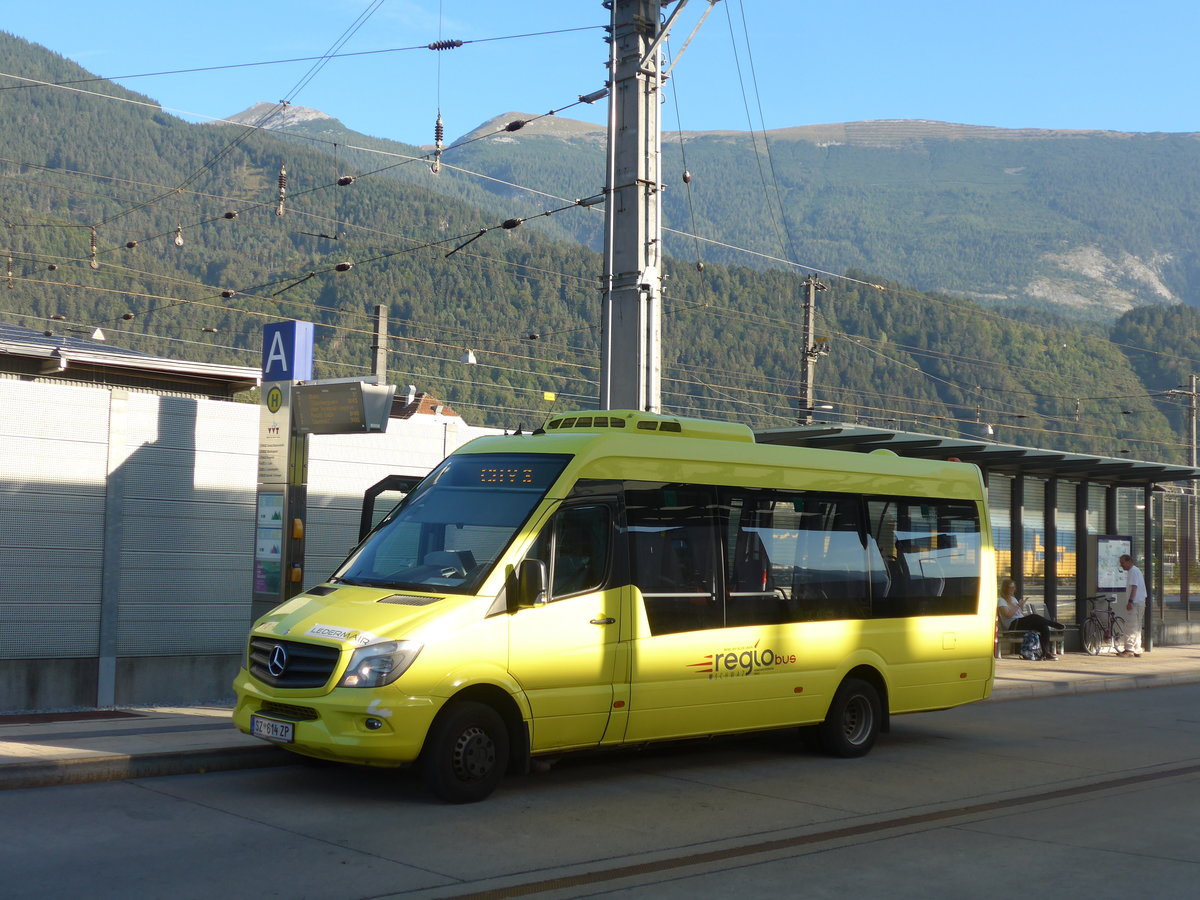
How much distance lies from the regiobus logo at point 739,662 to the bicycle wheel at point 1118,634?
615 inches

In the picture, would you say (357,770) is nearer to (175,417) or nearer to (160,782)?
(160,782)

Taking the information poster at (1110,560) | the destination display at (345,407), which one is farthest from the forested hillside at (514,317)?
the destination display at (345,407)

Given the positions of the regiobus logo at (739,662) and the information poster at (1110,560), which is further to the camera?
the information poster at (1110,560)

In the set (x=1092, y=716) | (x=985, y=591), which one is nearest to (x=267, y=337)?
(x=985, y=591)

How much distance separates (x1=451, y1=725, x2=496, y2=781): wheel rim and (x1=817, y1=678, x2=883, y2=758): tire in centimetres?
394

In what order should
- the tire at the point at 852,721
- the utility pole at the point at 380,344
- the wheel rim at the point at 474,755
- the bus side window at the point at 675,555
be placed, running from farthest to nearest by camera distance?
the utility pole at the point at 380,344 → the tire at the point at 852,721 → the bus side window at the point at 675,555 → the wheel rim at the point at 474,755

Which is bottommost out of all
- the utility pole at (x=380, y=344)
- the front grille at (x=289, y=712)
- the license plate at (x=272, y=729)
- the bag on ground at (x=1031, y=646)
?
the bag on ground at (x=1031, y=646)

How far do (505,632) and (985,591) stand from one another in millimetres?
6472

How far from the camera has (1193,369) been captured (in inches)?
4870

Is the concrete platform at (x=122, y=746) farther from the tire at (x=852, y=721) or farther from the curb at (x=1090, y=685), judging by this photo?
the curb at (x=1090, y=685)

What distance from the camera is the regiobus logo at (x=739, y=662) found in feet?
35.3

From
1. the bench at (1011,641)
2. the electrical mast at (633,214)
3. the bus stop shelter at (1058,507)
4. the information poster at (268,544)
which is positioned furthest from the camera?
the bench at (1011,641)

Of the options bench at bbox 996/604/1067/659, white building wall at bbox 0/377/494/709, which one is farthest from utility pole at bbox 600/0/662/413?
bench at bbox 996/604/1067/659

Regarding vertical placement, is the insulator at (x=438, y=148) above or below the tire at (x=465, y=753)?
above
